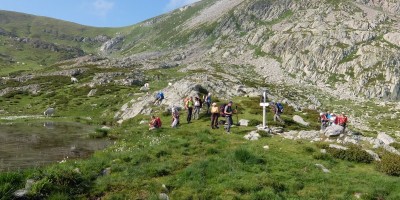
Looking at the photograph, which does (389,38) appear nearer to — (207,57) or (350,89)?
(350,89)

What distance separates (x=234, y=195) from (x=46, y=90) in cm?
8596

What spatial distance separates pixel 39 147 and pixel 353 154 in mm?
22090

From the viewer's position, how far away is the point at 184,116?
144 feet

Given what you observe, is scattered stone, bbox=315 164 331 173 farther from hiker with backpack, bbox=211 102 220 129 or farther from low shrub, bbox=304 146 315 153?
hiker with backpack, bbox=211 102 220 129

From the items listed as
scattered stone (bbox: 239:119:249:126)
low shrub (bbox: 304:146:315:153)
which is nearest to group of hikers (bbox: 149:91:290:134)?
scattered stone (bbox: 239:119:249:126)

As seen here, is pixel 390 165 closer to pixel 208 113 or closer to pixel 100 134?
pixel 208 113

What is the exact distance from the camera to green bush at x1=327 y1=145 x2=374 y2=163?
72.9ft

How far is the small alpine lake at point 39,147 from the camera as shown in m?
21.8

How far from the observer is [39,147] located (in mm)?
27328

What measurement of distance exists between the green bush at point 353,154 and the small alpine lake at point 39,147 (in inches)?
650

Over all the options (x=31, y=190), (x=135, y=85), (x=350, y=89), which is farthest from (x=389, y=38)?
(x=31, y=190)

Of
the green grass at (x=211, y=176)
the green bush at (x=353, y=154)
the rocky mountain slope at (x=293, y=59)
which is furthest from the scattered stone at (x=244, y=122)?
the rocky mountain slope at (x=293, y=59)

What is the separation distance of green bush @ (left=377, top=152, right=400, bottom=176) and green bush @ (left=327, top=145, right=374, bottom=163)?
1108 mm

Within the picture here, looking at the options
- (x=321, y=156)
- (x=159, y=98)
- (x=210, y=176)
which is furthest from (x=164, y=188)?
(x=159, y=98)
